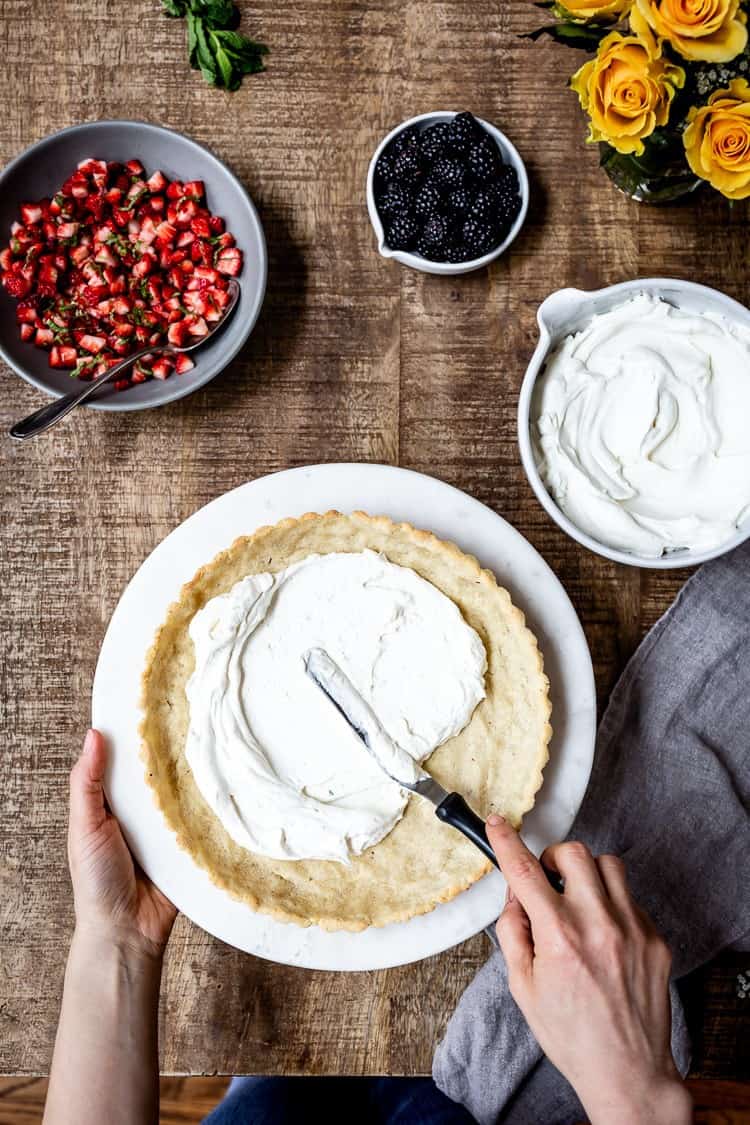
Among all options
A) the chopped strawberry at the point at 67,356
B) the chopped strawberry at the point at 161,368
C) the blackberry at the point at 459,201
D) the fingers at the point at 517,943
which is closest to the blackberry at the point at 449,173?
the blackberry at the point at 459,201

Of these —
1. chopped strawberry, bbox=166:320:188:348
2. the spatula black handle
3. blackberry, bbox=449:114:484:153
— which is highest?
blackberry, bbox=449:114:484:153

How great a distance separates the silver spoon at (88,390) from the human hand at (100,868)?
19.7 inches

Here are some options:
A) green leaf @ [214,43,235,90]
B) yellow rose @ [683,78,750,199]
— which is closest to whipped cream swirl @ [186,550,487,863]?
yellow rose @ [683,78,750,199]

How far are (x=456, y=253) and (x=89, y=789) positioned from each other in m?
1.04

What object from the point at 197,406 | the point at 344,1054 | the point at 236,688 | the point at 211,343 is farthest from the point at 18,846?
the point at 211,343

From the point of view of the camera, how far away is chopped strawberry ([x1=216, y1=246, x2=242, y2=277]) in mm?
1608

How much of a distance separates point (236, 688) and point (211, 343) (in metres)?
0.59

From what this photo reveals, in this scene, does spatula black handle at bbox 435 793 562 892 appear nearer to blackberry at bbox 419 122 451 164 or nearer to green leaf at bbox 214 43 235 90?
blackberry at bbox 419 122 451 164

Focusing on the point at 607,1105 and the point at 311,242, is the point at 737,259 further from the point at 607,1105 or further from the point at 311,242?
the point at 607,1105

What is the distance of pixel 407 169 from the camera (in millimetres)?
1540

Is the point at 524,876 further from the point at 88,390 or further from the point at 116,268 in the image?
the point at 116,268

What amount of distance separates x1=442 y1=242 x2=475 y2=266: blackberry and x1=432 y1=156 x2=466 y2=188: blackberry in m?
0.09

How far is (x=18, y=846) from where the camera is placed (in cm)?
169

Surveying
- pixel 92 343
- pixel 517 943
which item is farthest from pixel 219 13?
pixel 517 943
